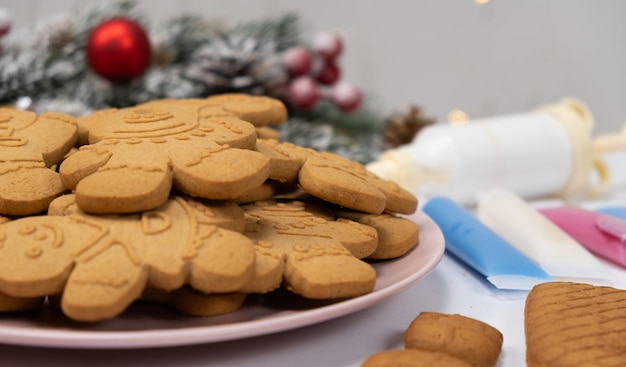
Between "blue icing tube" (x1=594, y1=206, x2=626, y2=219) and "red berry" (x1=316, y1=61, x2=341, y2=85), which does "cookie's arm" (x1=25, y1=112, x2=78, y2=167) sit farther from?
"red berry" (x1=316, y1=61, x2=341, y2=85)

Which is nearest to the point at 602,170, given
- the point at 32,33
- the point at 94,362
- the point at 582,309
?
the point at 582,309

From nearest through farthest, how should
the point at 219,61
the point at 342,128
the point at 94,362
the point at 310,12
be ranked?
the point at 94,362, the point at 219,61, the point at 342,128, the point at 310,12

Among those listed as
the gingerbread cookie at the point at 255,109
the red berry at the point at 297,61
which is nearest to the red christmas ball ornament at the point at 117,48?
the red berry at the point at 297,61

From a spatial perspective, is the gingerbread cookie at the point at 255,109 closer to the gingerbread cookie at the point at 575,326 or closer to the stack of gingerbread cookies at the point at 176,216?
the stack of gingerbread cookies at the point at 176,216

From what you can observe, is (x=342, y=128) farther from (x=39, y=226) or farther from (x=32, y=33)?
(x=39, y=226)

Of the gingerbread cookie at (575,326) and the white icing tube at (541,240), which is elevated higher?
the gingerbread cookie at (575,326)

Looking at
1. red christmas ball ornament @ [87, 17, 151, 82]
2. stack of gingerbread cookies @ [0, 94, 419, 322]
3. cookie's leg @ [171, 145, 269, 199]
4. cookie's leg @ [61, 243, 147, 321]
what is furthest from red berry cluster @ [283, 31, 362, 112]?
cookie's leg @ [61, 243, 147, 321]
